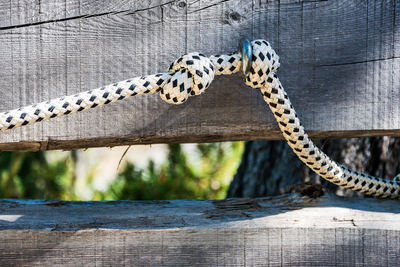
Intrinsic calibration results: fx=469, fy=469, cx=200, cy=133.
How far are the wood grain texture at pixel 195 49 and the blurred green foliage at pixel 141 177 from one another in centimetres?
178

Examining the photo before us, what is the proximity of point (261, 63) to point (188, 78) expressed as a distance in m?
0.15

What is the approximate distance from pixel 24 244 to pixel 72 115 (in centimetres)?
30

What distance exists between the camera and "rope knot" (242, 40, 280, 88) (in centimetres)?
94

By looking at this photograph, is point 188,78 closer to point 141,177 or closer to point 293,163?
point 293,163

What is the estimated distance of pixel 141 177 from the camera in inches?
112

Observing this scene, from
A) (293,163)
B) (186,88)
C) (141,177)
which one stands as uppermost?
(186,88)

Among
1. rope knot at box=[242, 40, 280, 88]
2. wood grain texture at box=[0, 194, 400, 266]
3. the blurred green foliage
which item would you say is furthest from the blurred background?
rope knot at box=[242, 40, 280, 88]

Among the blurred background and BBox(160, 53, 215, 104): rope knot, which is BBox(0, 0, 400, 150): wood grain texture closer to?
BBox(160, 53, 215, 104): rope knot

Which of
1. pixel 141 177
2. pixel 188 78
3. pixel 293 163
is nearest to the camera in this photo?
pixel 188 78

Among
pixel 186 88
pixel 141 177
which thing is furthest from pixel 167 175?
pixel 186 88

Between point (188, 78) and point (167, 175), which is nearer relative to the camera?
point (188, 78)

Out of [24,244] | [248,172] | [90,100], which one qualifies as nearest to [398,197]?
[90,100]

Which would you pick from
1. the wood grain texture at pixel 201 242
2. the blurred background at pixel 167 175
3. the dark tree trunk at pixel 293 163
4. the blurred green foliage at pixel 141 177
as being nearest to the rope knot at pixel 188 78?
the wood grain texture at pixel 201 242

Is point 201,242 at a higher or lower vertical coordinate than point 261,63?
lower
